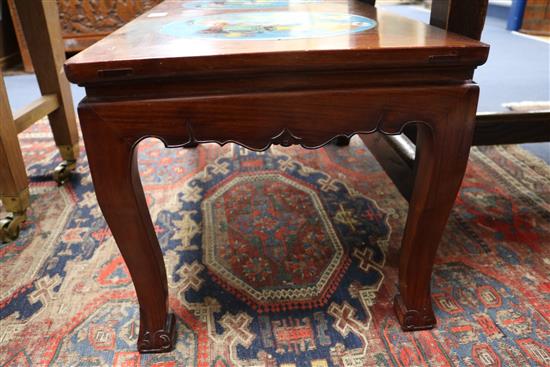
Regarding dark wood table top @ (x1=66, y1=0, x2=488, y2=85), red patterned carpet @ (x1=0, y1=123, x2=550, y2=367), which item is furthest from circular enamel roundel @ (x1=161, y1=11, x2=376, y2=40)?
red patterned carpet @ (x1=0, y1=123, x2=550, y2=367)

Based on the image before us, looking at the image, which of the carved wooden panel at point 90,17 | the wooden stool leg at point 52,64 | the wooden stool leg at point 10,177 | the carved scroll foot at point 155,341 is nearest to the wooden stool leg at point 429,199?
the carved scroll foot at point 155,341

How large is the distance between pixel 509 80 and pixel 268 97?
251cm

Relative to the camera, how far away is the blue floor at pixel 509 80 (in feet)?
7.34

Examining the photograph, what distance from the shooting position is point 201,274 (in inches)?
40.9

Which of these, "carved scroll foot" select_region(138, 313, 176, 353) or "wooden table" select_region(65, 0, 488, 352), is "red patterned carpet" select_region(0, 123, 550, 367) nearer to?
"carved scroll foot" select_region(138, 313, 176, 353)

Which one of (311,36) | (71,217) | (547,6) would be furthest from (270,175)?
(547,6)

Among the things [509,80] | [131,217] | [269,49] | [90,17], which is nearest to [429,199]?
[269,49]

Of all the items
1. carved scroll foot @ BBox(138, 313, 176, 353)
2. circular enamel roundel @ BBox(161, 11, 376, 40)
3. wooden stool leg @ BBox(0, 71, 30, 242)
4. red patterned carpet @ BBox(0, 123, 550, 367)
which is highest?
circular enamel roundel @ BBox(161, 11, 376, 40)

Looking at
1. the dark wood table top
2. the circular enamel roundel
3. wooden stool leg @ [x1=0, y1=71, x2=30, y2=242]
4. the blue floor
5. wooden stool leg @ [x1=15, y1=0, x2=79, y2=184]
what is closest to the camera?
the dark wood table top

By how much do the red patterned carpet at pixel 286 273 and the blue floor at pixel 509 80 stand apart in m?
0.72

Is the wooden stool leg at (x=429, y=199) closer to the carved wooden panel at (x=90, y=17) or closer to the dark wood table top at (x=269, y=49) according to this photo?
the dark wood table top at (x=269, y=49)

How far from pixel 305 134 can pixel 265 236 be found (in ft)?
1.83

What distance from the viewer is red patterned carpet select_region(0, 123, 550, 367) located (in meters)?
0.82

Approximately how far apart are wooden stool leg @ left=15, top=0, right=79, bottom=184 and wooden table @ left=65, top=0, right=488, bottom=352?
89 cm
